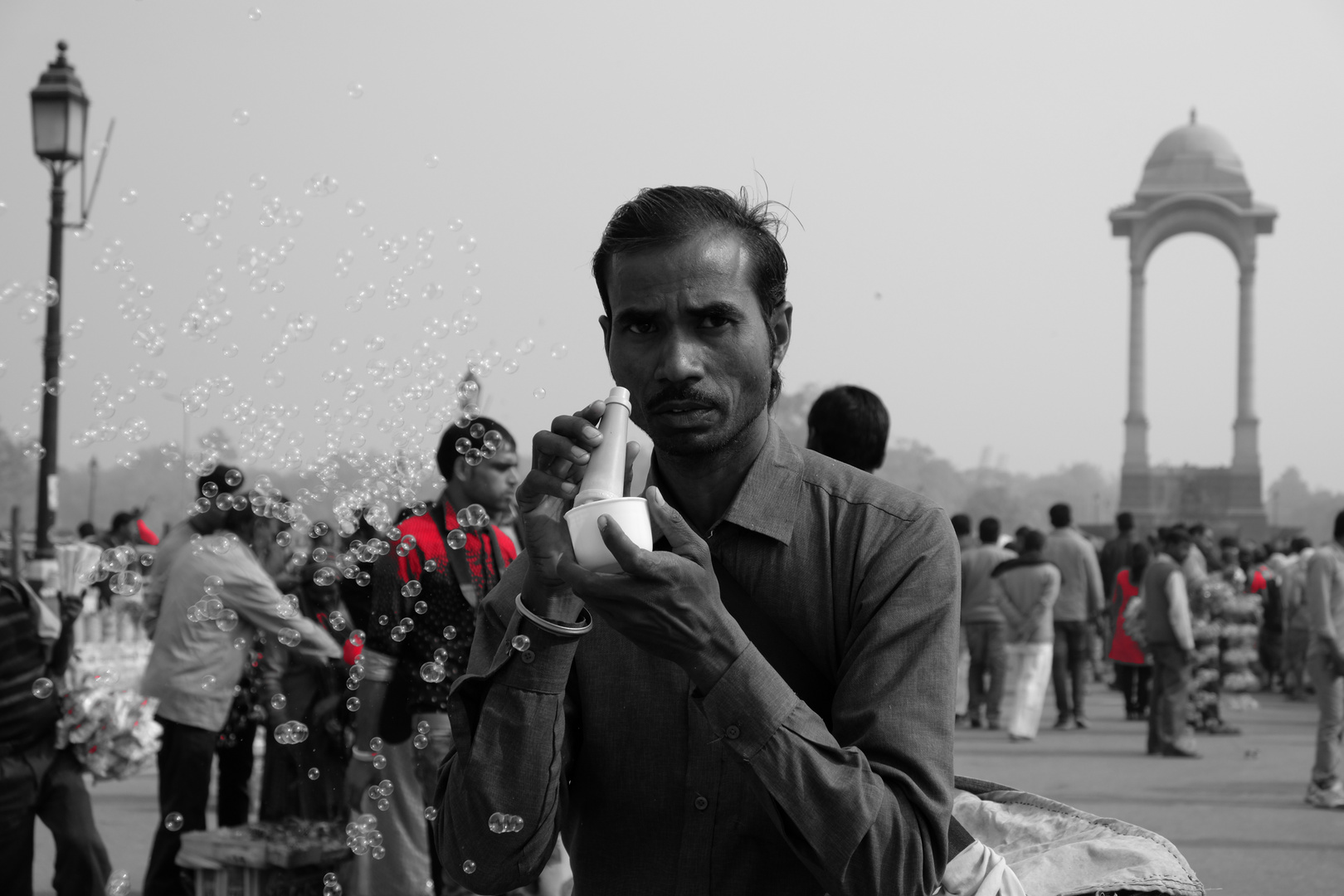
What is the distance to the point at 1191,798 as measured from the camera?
8.90 m

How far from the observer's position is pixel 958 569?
181 centimetres

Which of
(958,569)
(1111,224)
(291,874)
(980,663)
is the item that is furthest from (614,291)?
(1111,224)

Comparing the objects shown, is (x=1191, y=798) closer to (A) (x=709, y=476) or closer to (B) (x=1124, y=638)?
(B) (x=1124, y=638)

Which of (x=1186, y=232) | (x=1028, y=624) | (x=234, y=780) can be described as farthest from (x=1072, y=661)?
(x=1186, y=232)

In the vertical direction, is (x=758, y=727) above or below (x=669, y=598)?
below

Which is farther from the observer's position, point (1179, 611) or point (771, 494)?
point (1179, 611)

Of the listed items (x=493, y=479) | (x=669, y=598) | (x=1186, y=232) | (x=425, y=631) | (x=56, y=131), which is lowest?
(x=425, y=631)

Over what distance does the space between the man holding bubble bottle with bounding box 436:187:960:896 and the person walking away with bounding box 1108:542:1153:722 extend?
11.7 metres

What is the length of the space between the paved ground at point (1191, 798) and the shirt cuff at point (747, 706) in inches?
200

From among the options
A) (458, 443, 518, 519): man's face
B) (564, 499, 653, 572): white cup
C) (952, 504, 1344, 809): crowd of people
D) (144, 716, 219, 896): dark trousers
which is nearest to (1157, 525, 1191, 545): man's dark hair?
(952, 504, 1344, 809): crowd of people

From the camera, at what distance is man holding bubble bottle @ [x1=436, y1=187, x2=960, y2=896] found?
1.61 meters

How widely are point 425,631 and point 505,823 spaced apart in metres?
3.35

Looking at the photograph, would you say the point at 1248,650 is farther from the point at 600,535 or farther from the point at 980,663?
the point at 600,535

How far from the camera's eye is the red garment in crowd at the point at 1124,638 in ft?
42.8
